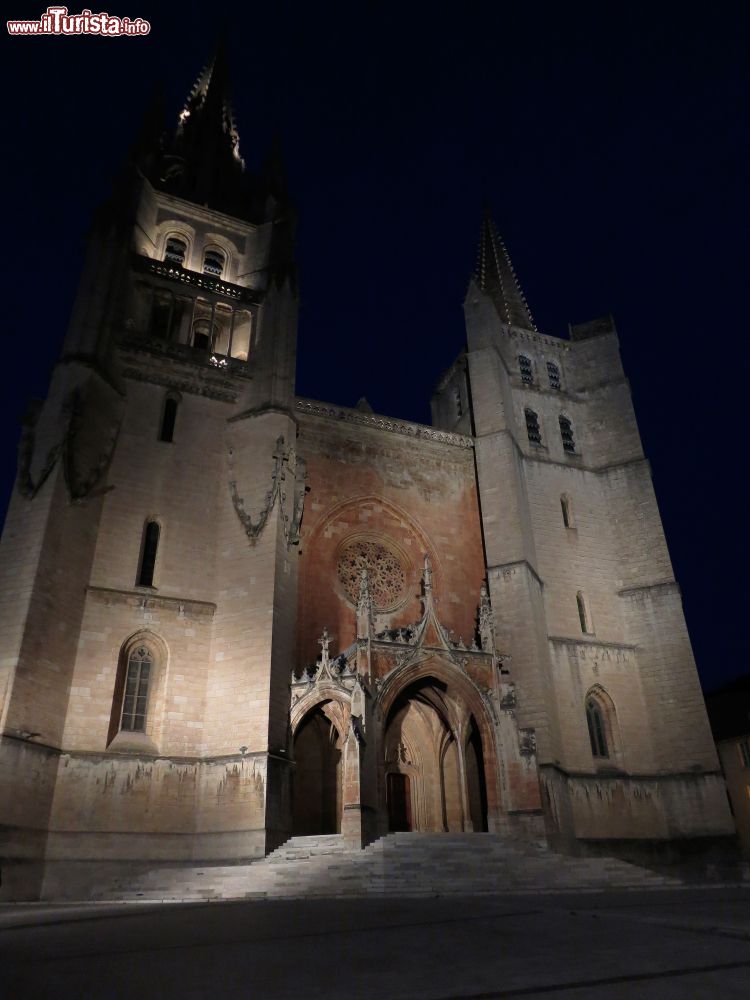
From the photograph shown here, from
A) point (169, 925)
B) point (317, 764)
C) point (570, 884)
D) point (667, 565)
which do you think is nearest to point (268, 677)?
point (317, 764)

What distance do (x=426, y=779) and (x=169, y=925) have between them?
14190mm

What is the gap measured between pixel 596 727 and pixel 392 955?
18.4 meters

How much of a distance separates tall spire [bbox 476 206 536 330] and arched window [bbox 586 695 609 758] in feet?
54.3

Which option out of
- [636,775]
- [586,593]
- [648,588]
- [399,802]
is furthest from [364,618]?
[648,588]

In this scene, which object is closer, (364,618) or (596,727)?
(364,618)

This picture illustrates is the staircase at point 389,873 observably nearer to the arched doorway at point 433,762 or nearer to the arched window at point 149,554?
the arched doorway at point 433,762

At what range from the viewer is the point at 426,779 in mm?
20406

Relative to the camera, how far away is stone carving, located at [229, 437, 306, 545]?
1875 centimetres

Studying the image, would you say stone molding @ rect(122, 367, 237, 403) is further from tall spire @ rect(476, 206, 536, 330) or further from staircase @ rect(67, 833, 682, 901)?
tall spire @ rect(476, 206, 536, 330)

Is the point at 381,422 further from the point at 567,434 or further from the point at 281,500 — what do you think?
the point at 567,434

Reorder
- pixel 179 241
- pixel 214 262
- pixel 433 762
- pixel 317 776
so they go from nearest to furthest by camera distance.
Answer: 1. pixel 317 776
2. pixel 433 762
3. pixel 179 241
4. pixel 214 262

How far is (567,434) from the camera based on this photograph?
27188 mm

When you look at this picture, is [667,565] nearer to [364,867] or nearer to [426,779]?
[426,779]

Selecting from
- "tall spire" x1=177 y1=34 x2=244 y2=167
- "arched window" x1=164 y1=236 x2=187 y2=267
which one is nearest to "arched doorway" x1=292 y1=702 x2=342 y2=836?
"arched window" x1=164 y1=236 x2=187 y2=267
